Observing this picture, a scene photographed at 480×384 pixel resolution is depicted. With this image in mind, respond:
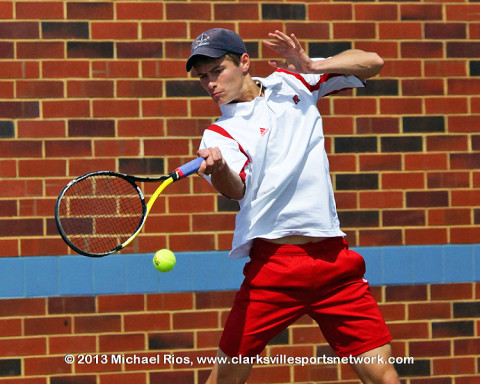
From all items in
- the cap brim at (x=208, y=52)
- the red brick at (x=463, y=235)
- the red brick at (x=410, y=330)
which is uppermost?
the cap brim at (x=208, y=52)

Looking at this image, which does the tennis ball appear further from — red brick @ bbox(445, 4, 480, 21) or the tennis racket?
red brick @ bbox(445, 4, 480, 21)

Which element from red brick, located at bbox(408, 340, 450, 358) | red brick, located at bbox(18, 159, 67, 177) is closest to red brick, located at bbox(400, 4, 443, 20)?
red brick, located at bbox(408, 340, 450, 358)

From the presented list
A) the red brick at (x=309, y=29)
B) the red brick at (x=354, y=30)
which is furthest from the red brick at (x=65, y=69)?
the red brick at (x=354, y=30)

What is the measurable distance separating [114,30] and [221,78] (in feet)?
4.64

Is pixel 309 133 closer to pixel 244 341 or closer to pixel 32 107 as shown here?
pixel 244 341

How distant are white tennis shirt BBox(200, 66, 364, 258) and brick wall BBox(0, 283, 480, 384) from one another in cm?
134

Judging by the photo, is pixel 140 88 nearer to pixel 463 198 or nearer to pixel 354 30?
pixel 354 30

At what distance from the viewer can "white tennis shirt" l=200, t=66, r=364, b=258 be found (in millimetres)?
4188

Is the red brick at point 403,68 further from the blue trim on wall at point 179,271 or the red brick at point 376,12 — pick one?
the blue trim on wall at point 179,271

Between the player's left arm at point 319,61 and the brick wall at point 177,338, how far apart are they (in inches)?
68.8

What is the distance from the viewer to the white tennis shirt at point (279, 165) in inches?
165

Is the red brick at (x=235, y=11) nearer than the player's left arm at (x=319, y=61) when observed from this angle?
No

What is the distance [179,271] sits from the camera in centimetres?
543

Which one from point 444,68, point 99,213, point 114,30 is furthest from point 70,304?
point 444,68
